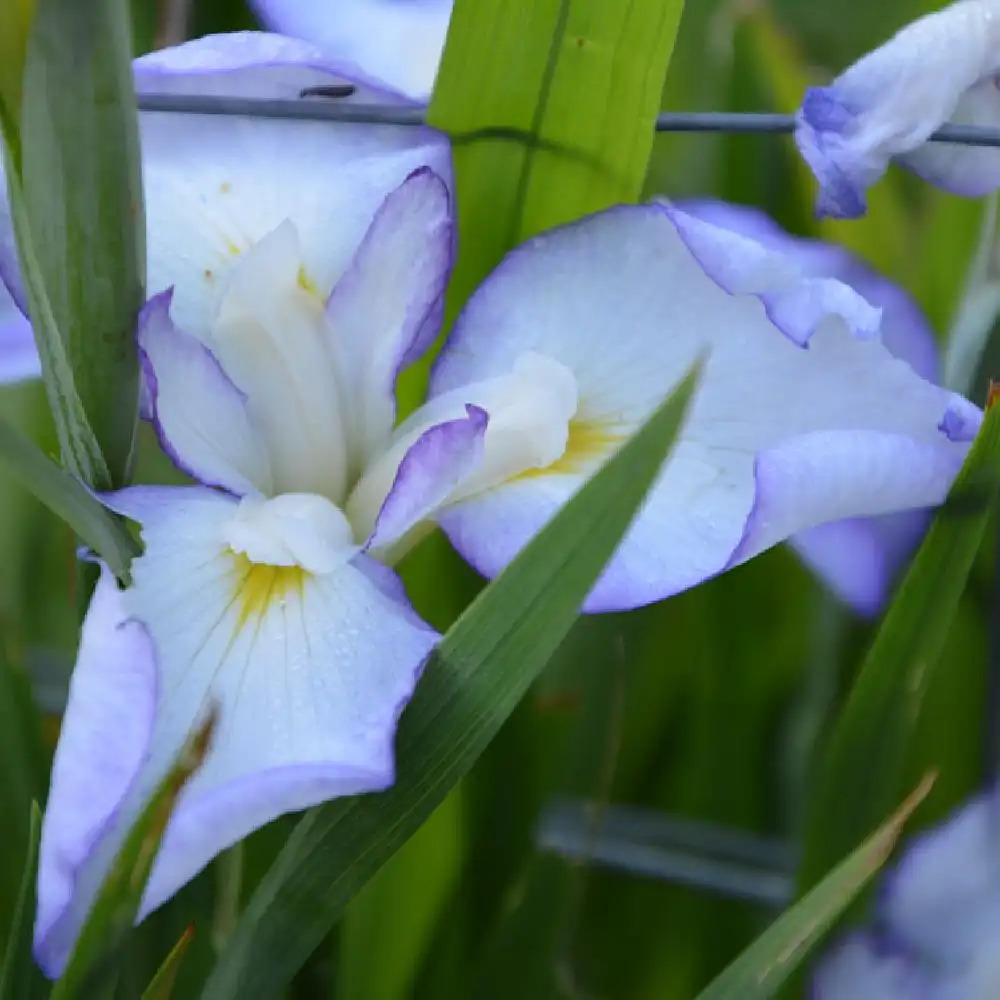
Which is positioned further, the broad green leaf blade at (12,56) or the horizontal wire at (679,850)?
the horizontal wire at (679,850)

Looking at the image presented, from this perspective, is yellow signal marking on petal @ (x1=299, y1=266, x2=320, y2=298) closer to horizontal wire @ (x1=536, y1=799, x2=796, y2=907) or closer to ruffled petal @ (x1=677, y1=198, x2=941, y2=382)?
ruffled petal @ (x1=677, y1=198, x2=941, y2=382)

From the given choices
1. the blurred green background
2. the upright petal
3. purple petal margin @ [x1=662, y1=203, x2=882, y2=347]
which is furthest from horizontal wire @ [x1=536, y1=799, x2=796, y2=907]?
purple petal margin @ [x1=662, y1=203, x2=882, y2=347]

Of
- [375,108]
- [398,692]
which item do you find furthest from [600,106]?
[398,692]

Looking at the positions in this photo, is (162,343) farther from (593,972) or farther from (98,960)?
(593,972)

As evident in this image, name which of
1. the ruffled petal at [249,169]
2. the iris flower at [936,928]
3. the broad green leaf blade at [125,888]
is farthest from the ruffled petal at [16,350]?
the iris flower at [936,928]

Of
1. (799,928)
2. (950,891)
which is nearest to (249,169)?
(799,928)

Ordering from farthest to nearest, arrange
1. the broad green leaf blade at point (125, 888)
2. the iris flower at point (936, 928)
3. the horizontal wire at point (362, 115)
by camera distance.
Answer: the iris flower at point (936, 928) < the horizontal wire at point (362, 115) < the broad green leaf blade at point (125, 888)

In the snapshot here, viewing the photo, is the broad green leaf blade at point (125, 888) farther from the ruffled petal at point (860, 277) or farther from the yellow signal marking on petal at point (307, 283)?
the ruffled petal at point (860, 277)

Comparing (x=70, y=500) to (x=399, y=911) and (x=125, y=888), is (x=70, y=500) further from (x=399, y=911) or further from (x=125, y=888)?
(x=399, y=911)
